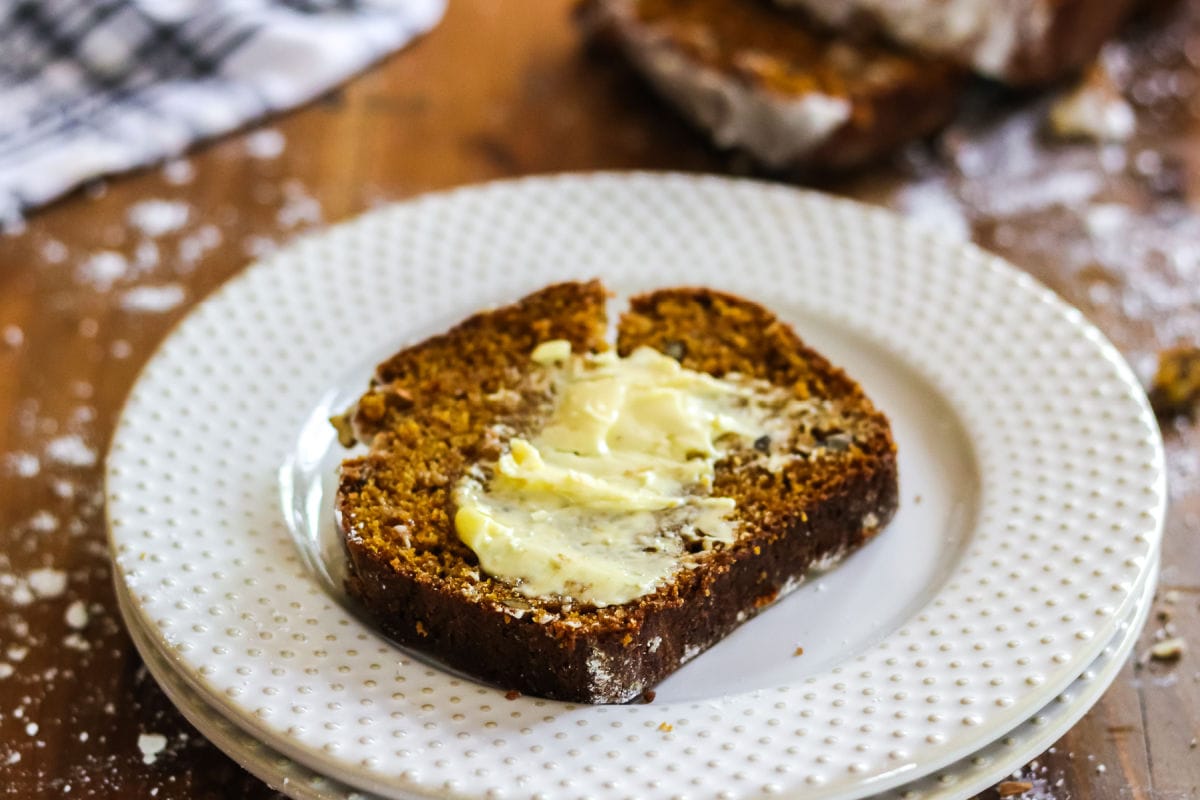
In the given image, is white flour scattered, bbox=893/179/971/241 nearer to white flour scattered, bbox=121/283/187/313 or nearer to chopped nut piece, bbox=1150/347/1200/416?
chopped nut piece, bbox=1150/347/1200/416

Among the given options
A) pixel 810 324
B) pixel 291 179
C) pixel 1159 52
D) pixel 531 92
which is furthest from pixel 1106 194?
pixel 291 179

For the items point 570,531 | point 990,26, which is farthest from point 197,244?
point 990,26

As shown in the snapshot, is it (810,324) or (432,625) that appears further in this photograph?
(810,324)

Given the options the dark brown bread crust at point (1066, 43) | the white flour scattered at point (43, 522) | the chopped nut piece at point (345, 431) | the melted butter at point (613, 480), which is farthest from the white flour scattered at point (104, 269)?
the dark brown bread crust at point (1066, 43)

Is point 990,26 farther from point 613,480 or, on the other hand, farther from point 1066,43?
point 613,480

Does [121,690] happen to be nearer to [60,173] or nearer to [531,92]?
[60,173]

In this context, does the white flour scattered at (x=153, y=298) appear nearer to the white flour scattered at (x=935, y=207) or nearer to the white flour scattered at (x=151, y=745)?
the white flour scattered at (x=151, y=745)
